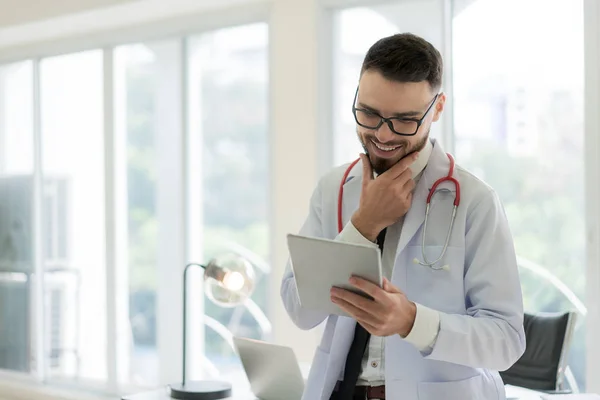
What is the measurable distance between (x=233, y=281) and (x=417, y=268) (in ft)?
3.93

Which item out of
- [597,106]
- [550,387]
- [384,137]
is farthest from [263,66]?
[384,137]

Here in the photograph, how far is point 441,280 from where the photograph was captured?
5.13 ft

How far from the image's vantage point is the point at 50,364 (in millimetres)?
4883

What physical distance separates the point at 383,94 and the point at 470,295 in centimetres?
43

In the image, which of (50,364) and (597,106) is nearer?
(597,106)

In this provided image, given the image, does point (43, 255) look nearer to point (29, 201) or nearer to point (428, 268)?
point (29, 201)

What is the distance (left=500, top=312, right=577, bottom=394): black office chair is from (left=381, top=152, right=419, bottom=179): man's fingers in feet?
3.72

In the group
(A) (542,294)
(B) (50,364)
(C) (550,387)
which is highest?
(A) (542,294)

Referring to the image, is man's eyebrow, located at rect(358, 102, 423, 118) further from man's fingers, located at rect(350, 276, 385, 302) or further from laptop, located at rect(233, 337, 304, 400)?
laptop, located at rect(233, 337, 304, 400)

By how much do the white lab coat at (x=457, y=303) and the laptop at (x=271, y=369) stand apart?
61 centimetres

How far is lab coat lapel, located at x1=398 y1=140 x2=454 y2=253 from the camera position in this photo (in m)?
1.60

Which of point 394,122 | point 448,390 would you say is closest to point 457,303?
point 448,390

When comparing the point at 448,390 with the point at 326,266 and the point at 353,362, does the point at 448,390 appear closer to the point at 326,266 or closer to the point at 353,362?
the point at 353,362

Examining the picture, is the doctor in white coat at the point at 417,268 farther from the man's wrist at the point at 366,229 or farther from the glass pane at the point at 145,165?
the glass pane at the point at 145,165
